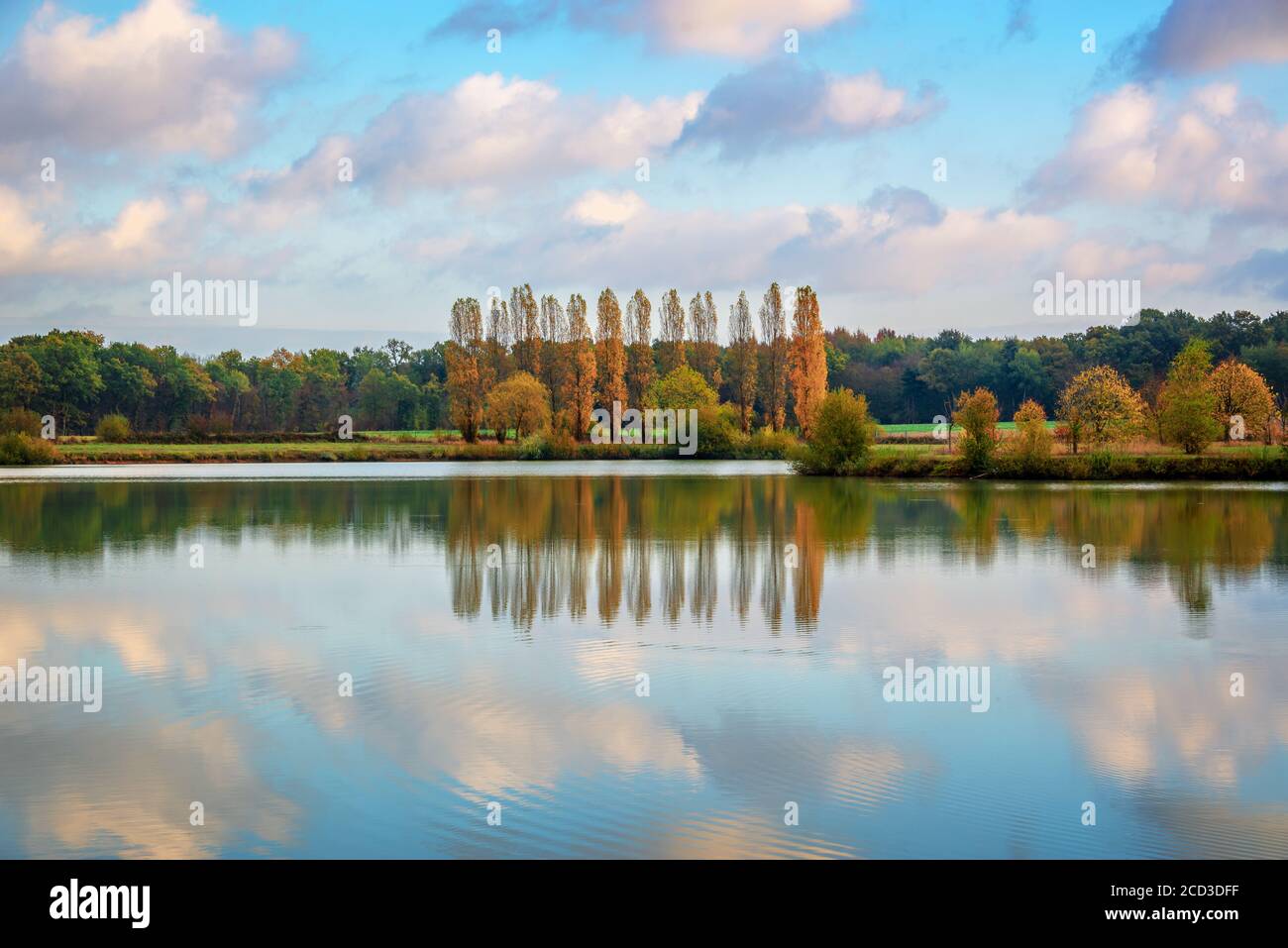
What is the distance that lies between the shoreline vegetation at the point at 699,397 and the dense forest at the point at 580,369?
179 mm

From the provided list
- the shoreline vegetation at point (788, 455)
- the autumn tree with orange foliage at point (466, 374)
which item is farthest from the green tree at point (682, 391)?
the autumn tree with orange foliage at point (466, 374)

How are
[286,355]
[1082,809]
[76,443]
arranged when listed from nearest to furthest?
[1082,809], [76,443], [286,355]

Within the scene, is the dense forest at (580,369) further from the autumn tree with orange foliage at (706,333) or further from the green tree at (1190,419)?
the green tree at (1190,419)

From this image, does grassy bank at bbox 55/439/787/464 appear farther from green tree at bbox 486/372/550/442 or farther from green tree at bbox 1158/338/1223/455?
green tree at bbox 1158/338/1223/455

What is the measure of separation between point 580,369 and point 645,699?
66.3 metres

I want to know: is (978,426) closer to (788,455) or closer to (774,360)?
(788,455)

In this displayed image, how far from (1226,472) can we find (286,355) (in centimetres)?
10640

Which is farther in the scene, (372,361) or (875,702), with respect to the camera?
(372,361)

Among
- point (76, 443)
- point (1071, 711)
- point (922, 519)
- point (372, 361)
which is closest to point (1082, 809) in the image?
point (1071, 711)

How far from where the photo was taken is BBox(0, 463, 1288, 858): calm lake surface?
20.8ft

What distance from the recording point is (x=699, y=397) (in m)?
77.3

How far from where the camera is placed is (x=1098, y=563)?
1750 cm

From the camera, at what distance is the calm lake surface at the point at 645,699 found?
635 centimetres
